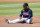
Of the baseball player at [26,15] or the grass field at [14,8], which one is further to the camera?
the grass field at [14,8]

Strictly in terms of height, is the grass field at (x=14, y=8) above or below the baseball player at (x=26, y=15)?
below

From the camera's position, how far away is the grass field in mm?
10891

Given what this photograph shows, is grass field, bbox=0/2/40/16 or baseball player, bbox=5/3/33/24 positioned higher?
baseball player, bbox=5/3/33/24

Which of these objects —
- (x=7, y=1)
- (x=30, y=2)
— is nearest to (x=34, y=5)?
(x=30, y=2)

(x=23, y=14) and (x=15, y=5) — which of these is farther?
(x=15, y=5)

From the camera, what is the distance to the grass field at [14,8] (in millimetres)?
10891

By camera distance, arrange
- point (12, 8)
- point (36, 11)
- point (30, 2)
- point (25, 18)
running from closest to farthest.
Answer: point (25, 18)
point (36, 11)
point (12, 8)
point (30, 2)

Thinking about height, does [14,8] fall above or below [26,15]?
below

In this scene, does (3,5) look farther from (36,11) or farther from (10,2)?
(36,11)

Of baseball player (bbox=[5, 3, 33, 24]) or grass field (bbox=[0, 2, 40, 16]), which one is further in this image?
grass field (bbox=[0, 2, 40, 16])

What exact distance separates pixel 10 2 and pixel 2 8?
1335 mm

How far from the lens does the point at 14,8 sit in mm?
11664

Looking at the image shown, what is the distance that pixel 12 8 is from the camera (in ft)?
38.5

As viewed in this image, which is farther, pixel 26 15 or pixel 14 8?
pixel 14 8
